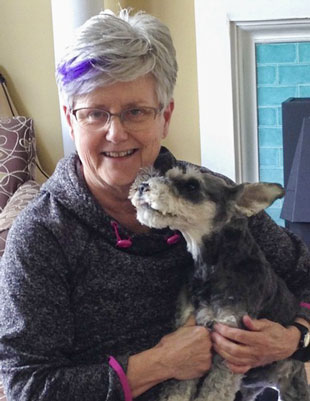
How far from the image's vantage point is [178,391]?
1398mm

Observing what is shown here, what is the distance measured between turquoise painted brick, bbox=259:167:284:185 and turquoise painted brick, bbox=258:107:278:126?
0.21 metres

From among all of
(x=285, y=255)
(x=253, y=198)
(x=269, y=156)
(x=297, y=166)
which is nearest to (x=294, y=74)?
(x=269, y=156)

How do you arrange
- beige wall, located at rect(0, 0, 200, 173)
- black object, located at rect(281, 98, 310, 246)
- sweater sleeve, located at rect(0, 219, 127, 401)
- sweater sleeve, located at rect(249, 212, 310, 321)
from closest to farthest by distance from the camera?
sweater sleeve, located at rect(0, 219, 127, 401) < sweater sleeve, located at rect(249, 212, 310, 321) < black object, located at rect(281, 98, 310, 246) < beige wall, located at rect(0, 0, 200, 173)

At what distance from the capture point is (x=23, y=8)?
11.1 ft

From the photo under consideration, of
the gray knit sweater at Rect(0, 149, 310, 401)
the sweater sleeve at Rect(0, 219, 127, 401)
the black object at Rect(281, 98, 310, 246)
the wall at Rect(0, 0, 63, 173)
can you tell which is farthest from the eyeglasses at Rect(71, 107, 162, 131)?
the wall at Rect(0, 0, 63, 173)

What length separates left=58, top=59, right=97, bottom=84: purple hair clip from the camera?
4.38ft

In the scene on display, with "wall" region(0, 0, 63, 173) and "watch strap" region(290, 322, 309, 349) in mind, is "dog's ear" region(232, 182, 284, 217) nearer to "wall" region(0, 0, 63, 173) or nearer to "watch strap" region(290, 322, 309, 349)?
"watch strap" region(290, 322, 309, 349)

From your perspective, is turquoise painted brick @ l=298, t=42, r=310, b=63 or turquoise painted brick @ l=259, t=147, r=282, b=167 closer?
turquoise painted brick @ l=298, t=42, r=310, b=63

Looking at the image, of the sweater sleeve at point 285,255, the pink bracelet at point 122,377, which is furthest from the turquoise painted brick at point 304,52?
the pink bracelet at point 122,377

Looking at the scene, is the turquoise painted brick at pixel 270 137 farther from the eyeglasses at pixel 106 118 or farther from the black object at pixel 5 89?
the eyeglasses at pixel 106 118

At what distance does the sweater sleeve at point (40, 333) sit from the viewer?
1310mm

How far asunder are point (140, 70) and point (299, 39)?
1888mm

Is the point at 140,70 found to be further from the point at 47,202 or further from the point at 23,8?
the point at 23,8

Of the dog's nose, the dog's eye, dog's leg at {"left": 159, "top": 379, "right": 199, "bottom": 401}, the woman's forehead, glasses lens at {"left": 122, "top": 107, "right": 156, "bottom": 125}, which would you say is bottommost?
dog's leg at {"left": 159, "top": 379, "right": 199, "bottom": 401}
